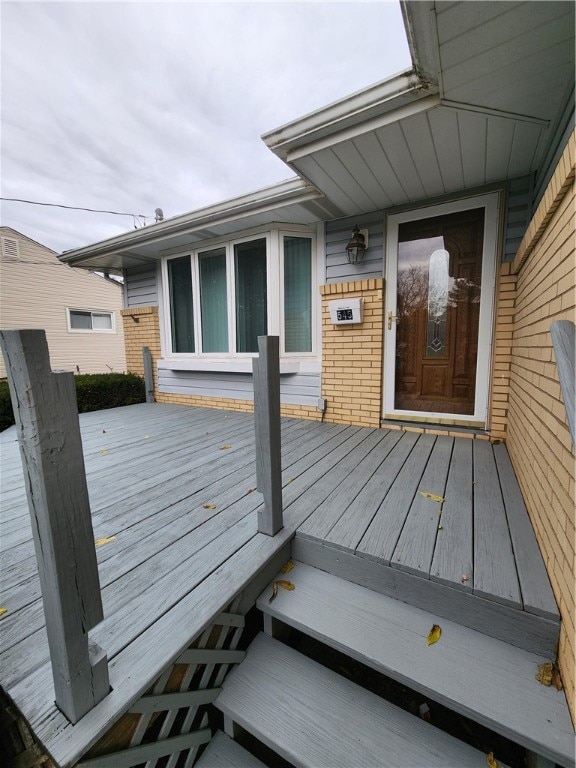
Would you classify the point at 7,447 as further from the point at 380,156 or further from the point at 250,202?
the point at 380,156

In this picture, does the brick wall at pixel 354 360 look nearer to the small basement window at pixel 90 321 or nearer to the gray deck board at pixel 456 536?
the gray deck board at pixel 456 536

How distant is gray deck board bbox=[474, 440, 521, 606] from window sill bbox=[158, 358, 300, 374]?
7.28 feet

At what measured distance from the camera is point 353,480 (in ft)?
6.87

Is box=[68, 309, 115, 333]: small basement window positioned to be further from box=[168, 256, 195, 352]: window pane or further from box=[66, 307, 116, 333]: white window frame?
box=[168, 256, 195, 352]: window pane

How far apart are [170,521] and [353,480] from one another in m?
1.15

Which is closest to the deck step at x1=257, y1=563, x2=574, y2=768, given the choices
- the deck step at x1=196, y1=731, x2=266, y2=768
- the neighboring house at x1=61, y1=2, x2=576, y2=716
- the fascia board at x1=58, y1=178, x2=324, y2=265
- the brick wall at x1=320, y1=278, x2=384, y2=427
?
the neighboring house at x1=61, y1=2, x2=576, y2=716

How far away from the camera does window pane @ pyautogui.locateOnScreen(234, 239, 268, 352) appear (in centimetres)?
404

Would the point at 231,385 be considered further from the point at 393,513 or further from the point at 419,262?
the point at 393,513

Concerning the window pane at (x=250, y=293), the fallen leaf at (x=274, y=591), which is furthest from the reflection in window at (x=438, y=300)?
the fallen leaf at (x=274, y=591)

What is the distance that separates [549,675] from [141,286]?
6027 mm

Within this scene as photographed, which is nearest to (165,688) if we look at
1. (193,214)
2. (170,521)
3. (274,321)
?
(170,521)

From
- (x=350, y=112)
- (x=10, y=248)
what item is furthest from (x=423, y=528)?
(x=10, y=248)

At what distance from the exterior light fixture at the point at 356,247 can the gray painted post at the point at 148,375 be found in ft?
12.1

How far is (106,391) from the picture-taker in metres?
5.01
